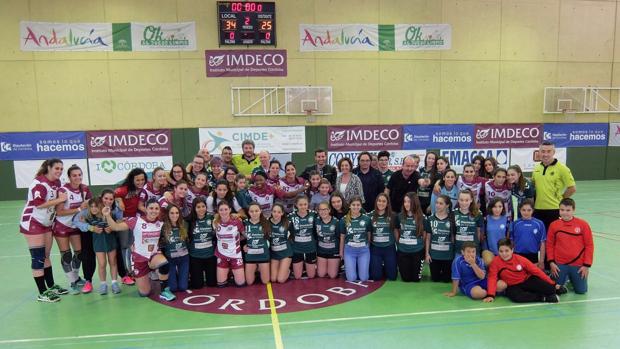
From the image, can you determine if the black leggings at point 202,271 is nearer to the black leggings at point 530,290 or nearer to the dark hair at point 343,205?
the dark hair at point 343,205

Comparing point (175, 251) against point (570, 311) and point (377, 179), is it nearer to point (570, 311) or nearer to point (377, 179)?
point (377, 179)

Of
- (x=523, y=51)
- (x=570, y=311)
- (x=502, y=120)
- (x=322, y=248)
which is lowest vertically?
(x=570, y=311)

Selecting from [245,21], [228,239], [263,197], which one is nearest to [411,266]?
[263,197]

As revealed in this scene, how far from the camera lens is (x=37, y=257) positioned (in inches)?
210

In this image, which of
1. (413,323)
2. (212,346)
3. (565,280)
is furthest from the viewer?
(565,280)

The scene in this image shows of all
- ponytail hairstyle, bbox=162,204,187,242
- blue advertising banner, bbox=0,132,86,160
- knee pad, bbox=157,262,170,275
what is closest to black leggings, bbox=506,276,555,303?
ponytail hairstyle, bbox=162,204,187,242

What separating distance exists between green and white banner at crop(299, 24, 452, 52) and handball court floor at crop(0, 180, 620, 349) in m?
10.1

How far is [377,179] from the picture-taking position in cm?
689

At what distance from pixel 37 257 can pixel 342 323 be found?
13.1ft

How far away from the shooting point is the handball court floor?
421cm

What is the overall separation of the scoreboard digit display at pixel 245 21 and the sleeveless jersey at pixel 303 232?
879cm

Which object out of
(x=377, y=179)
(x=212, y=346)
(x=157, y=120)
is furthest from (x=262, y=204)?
(x=157, y=120)

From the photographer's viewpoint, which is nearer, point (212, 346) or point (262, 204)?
point (212, 346)

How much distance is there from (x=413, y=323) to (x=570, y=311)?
1903 millimetres
